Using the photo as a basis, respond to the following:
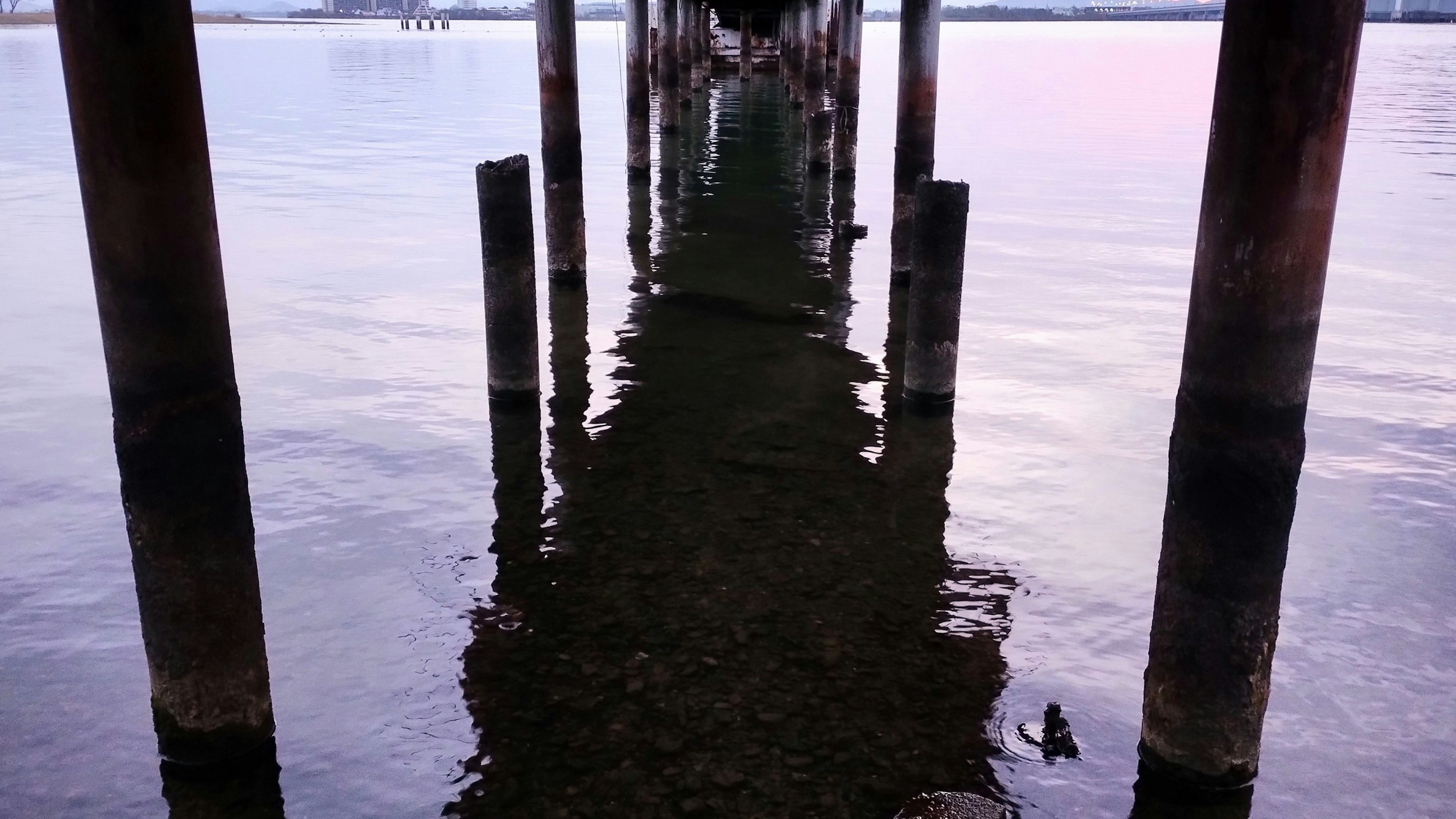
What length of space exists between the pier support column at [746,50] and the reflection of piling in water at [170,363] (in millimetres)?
46345

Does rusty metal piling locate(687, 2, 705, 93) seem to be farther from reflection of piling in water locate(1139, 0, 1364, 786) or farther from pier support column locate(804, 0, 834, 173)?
reflection of piling in water locate(1139, 0, 1364, 786)

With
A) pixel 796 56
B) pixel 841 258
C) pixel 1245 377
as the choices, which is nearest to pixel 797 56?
pixel 796 56

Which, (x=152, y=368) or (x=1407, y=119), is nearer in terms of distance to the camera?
(x=152, y=368)

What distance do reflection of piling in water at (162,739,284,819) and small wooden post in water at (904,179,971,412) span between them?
5294mm

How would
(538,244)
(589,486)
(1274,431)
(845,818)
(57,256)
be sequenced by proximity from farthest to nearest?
1. (538,244)
2. (57,256)
3. (589,486)
4. (845,818)
5. (1274,431)

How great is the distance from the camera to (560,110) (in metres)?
11.5

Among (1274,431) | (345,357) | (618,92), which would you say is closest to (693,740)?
(1274,431)

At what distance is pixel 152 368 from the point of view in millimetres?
3762

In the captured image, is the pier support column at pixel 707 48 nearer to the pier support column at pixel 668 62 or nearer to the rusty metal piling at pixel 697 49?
the rusty metal piling at pixel 697 49

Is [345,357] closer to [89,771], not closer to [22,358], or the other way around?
[22,358]

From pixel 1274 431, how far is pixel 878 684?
1.99 m

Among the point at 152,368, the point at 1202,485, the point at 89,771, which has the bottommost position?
the point at 89,771

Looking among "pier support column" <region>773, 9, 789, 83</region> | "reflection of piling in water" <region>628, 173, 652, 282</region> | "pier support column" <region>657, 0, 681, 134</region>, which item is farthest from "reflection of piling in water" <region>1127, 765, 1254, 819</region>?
"pier support column" <region>773, 9, 789, 83</region>

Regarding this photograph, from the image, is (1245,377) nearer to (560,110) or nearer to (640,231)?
(560,110)
